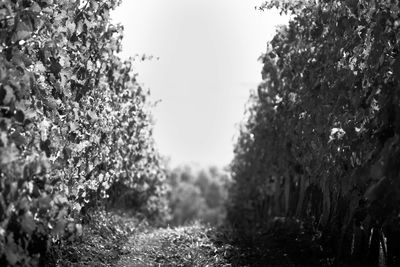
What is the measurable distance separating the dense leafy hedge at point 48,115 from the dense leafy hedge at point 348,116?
301 cm

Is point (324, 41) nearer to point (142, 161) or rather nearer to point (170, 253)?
point (170, 253)

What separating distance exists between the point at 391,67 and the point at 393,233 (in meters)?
2.44

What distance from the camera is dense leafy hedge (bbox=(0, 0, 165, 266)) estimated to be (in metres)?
4.79

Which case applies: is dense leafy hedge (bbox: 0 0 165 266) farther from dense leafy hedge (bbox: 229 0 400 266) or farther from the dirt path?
dense leafy hedge (bbox: 229 0 400 266)

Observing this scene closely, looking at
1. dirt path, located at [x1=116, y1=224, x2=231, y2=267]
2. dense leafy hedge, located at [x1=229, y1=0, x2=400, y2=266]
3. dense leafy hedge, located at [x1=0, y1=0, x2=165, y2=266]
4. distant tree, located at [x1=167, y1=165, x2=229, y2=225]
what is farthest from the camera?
distant tree, located at [x1=167, y1=165, x2=229, y2=225]

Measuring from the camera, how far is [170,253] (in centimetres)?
899

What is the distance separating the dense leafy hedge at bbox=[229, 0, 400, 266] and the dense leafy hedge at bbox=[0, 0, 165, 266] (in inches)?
119

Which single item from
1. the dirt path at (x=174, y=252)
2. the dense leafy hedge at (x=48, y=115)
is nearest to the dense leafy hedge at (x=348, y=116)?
the dirt path at (x=174, y=252)

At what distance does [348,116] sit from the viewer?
725cm

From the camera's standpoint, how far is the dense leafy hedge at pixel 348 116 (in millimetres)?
5562

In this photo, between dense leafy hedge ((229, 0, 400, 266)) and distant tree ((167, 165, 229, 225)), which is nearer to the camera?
dense leafy hedge ((229, 0, 400, 266))

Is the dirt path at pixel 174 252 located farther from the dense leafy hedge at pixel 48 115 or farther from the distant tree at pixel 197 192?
the distant tree at pixel 197 192

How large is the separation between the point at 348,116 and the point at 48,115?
12.7 feet

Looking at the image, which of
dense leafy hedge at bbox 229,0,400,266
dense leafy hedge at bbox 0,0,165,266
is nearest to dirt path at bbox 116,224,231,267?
dense leafy hedge at bbox 0,0,165,266
